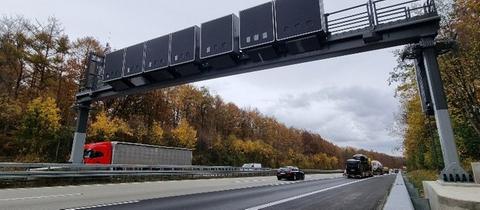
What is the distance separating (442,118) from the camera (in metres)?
11.5

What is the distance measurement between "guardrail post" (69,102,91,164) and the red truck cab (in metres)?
4.35

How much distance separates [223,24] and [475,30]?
35.4ft

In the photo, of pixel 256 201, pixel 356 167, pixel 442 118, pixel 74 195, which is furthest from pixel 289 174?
pixel 74 195

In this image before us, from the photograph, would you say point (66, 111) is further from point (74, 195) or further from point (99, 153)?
point (74, 195)

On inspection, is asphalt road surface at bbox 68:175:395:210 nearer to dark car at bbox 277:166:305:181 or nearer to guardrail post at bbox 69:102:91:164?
guardrail post at bbox 69:102:91:164

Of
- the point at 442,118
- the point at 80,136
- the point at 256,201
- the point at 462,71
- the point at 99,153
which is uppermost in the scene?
the point at 462,71

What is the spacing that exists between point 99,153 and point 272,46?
65.8ft

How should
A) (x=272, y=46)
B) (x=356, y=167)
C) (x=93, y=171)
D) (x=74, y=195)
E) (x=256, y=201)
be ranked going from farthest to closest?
1. (x=356, y=167)
2. (x=93, y=171)
3. (x=272, y=46)
4. (x=74, y=195)
5. (x=256, y=201)

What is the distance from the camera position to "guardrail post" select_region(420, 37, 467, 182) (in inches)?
415

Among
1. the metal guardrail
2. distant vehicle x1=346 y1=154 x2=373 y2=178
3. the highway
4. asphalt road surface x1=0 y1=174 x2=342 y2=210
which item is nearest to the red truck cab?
the metal guardrail

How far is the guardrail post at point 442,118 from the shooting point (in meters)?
10.5

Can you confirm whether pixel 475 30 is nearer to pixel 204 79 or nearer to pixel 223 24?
pixel 223 24

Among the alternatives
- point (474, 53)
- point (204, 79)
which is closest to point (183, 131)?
point (204, 79)

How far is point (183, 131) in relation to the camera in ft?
170
